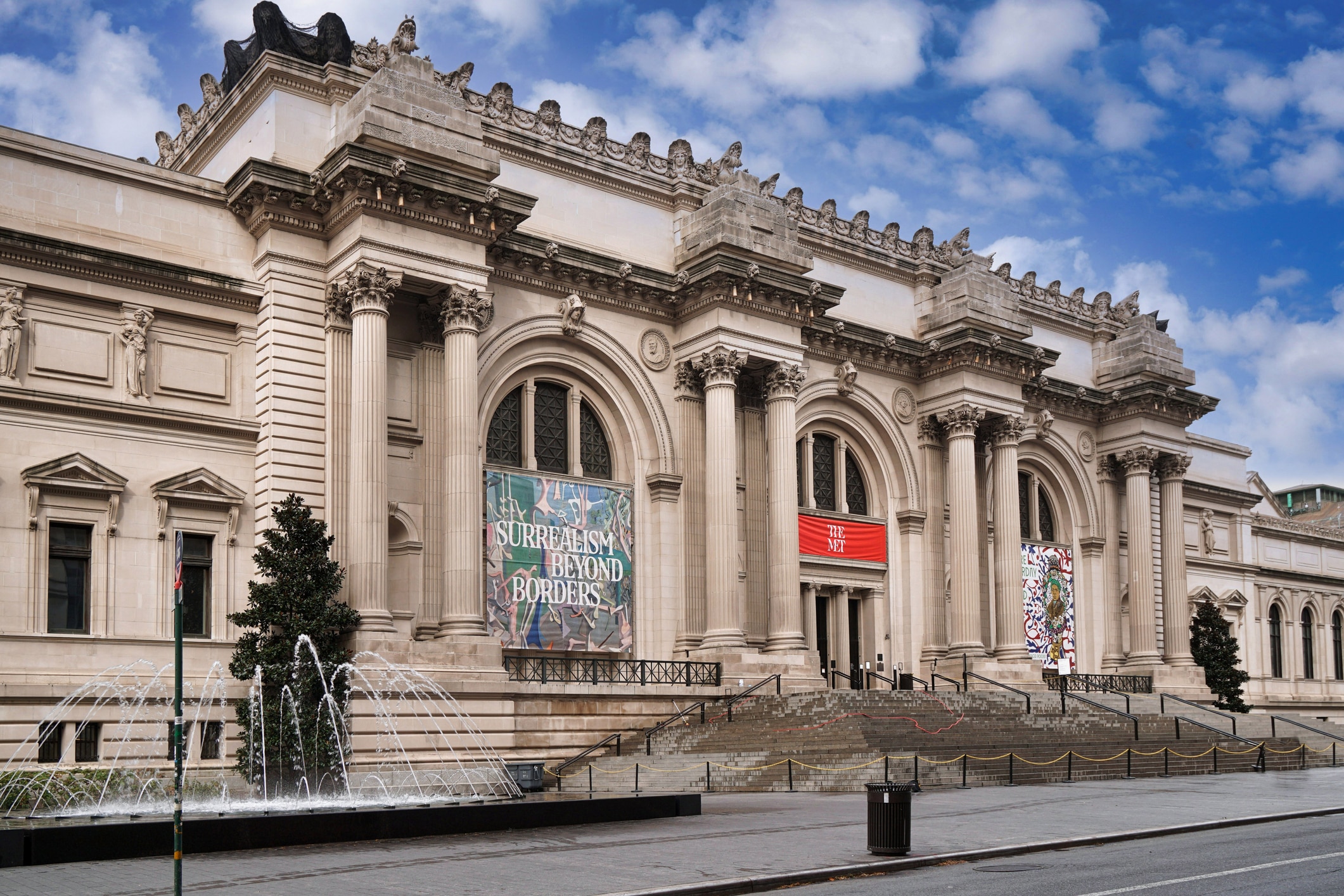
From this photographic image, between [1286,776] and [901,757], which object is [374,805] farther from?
[1286,776]

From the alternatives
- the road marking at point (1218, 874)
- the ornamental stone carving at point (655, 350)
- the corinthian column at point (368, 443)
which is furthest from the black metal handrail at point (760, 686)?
the road marking at point (1218, 874)

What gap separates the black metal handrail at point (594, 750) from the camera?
34.3m

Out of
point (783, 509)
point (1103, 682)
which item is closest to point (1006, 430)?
point (1103, 682)

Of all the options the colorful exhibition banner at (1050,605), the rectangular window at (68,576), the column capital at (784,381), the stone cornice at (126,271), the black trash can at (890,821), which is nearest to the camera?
the black trash can at (890,821)

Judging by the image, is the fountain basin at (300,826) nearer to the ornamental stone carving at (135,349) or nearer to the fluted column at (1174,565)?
the ornamental stone carving at (135,349)

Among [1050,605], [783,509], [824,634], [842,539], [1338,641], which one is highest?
[783,509]

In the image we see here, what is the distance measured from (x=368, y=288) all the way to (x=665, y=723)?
1401cm

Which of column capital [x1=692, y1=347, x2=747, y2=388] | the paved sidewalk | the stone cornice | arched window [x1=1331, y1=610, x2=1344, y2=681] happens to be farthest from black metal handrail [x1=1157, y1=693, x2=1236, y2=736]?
the stone cornice

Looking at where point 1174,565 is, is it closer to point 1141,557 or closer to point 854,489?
point 1141,557

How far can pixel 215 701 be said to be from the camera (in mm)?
31438

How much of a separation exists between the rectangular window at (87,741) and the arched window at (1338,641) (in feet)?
207

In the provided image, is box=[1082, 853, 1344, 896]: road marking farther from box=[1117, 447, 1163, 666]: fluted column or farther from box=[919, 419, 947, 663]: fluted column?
box=[1117, 447, 1163, 666]: fluted column

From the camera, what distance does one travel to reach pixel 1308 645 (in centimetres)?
7050

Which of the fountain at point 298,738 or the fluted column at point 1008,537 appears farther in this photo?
the fluted column at point 1008,537
